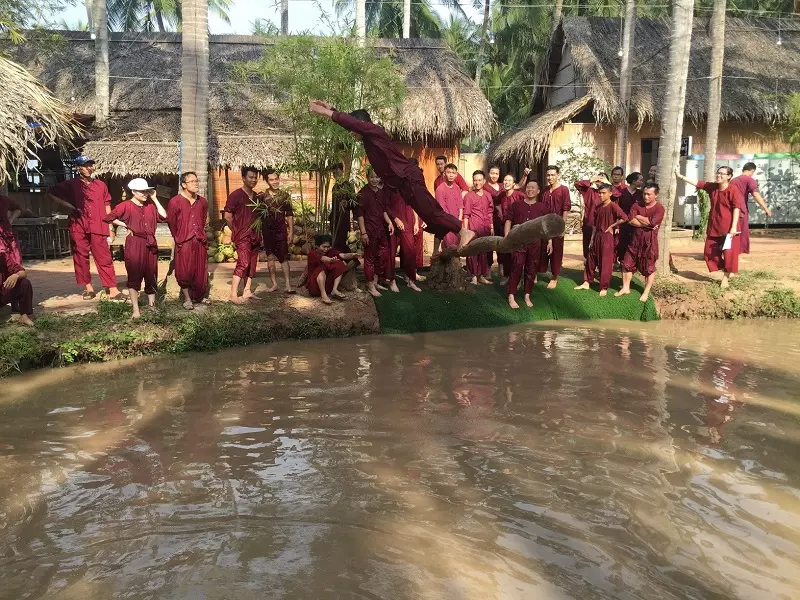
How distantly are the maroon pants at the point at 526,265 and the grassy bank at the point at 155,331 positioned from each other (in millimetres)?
2027

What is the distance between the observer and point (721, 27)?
1327cm

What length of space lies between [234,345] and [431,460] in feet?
12.3

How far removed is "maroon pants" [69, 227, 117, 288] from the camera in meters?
8.50

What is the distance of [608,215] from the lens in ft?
30.4

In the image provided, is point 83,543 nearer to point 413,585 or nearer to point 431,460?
point 413,585

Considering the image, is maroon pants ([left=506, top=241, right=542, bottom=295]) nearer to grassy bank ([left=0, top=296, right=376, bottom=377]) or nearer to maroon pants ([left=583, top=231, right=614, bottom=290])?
maroon pants ([left=583, top=231, right=614, bottom=290])

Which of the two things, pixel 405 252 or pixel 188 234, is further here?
pixel 405 252

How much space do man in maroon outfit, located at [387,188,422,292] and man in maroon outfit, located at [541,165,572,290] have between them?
1.79 m

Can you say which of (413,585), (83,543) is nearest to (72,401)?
(83,543)

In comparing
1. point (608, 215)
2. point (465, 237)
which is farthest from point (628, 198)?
point (465, 237)

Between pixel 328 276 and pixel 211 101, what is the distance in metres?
8.43

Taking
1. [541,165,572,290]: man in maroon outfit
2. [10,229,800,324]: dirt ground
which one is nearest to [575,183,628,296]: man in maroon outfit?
[541,165,572,290]: man in maroon outfit

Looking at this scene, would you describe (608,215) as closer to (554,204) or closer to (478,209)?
(554,204)

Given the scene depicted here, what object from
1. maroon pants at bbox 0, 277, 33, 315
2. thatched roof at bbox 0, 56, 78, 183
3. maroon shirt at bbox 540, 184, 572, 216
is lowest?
maroon pants at bbox 0, 277, 33, 315
